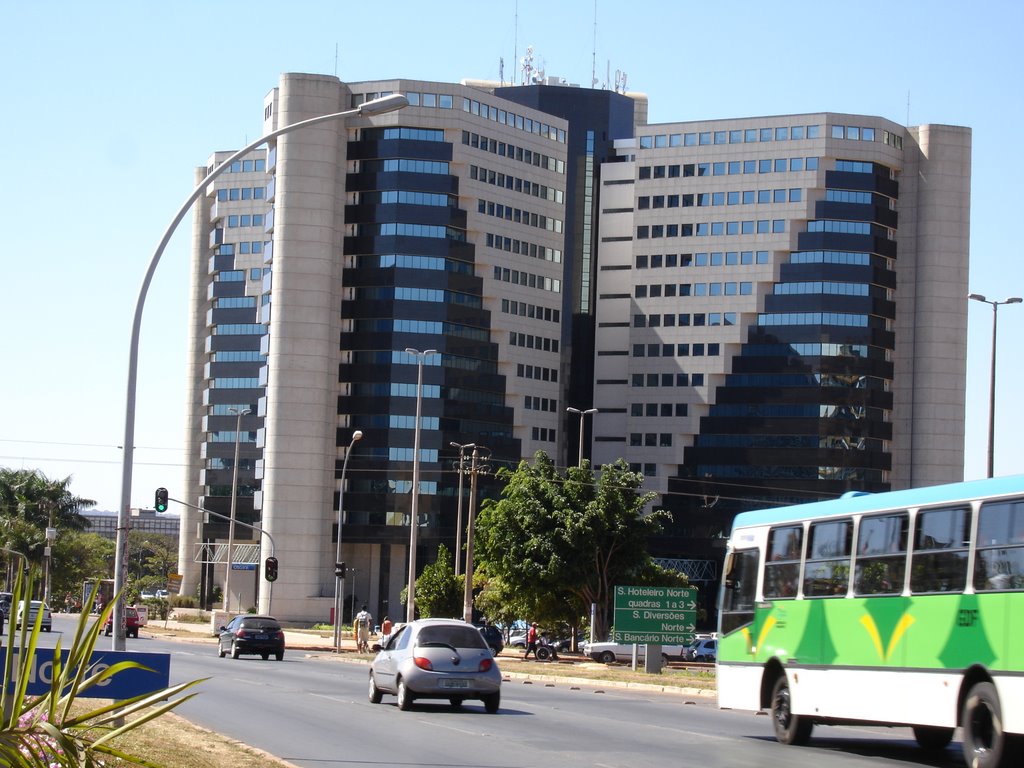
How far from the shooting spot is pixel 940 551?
16.5m

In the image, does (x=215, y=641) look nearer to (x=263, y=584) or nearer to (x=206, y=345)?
(x=263, y=584)

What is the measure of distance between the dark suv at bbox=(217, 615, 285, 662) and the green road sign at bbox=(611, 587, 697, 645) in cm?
1484

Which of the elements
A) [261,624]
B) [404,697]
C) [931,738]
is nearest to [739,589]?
[931,738]

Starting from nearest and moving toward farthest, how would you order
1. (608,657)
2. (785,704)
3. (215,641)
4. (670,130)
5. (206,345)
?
(785,704), (608,657), (215,641), (670,130), (206,345)

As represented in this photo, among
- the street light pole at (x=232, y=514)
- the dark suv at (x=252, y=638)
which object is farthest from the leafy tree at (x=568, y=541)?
the street light pole at (x=232, y=514)

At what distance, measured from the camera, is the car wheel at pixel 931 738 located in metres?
18.5

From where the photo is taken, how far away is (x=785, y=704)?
2055 centimetres

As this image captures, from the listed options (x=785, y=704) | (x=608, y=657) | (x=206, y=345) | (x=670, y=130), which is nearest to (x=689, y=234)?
(x=670, y=130)

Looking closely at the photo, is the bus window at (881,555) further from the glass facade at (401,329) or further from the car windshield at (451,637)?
the glass facade at (401,329)

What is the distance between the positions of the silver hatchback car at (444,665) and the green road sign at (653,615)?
15.7 m

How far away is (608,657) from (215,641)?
74.0 ft

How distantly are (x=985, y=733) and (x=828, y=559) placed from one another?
4.43 m

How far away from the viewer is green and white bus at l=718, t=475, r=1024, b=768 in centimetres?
1514

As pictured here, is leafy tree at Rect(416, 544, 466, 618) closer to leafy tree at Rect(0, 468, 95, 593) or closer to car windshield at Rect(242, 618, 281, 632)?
car windshield at Rect(242, 618, 281, 632)
